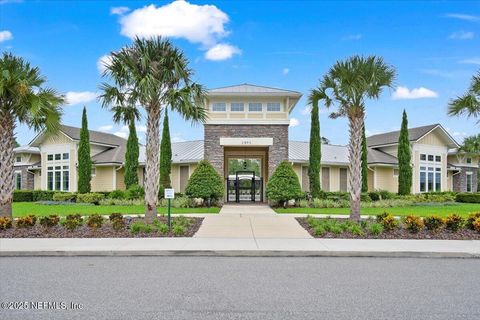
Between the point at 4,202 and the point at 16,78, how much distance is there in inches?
172

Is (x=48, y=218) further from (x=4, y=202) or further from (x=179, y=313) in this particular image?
(x=179, y=313)

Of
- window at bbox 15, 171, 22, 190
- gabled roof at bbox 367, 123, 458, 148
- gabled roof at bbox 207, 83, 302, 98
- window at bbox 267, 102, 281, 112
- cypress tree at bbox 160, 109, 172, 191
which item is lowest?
window at bbox 15, 171, 22, 190

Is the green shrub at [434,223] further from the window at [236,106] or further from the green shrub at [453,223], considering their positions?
the window at [236,106]

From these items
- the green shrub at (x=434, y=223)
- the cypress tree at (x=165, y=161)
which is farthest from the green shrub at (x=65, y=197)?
the green shrub at (x=434, y=223)

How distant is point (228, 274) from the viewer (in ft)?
25.9

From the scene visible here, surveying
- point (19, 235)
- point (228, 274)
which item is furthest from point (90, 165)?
point (228, 274)

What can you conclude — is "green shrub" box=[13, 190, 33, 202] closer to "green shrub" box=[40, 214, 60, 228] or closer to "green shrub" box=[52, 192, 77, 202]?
"green shrub" box=[52, 192, 77, 202]

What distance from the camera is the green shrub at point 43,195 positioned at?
31562mm

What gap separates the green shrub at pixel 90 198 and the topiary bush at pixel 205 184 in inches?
306

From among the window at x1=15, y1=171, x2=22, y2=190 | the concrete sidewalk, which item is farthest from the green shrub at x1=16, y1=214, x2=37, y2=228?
the window at x1=15, y1=171, x2=22, y2=190

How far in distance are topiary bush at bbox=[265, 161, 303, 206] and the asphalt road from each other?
13.1m

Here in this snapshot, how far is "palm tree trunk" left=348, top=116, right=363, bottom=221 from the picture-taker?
1538 cm

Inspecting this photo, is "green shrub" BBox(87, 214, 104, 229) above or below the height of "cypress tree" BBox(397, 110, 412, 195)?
below

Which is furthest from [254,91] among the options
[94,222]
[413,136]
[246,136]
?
[413,136]
